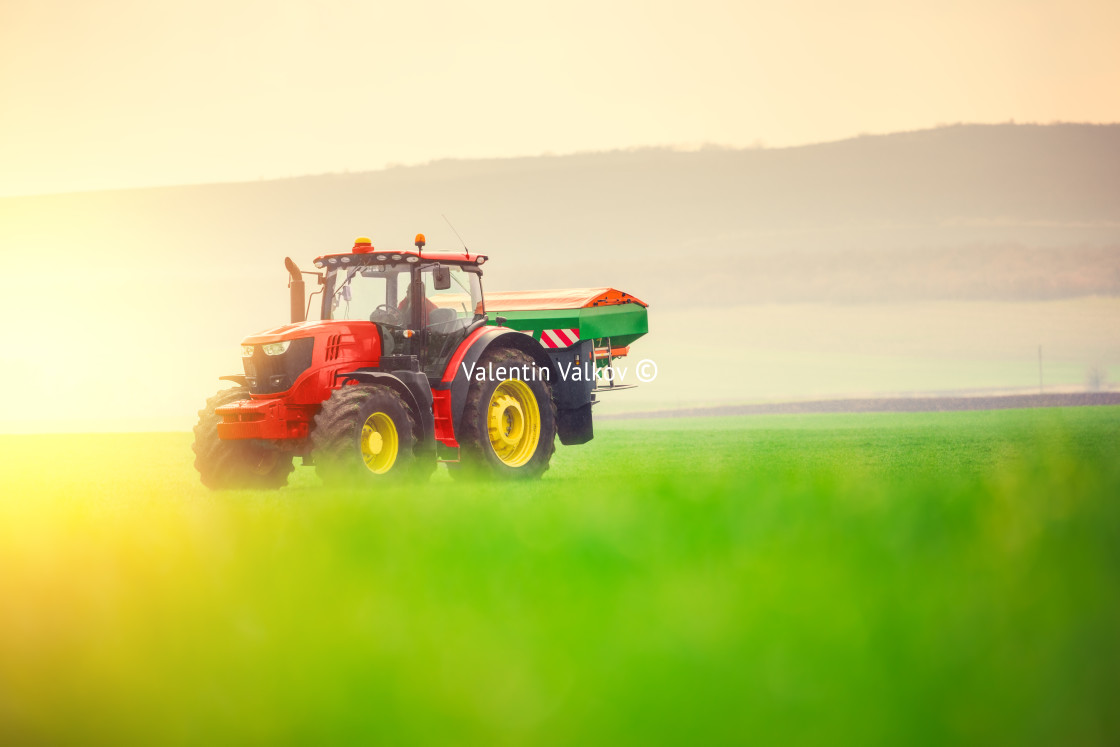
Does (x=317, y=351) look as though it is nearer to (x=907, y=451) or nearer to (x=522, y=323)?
(x=522, y=323)

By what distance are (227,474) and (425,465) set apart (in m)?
2.53

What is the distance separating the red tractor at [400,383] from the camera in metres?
10.9

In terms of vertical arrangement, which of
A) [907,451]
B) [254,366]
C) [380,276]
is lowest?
[907,451]

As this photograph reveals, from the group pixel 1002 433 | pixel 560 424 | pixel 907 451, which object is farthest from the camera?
pixel 1002 433

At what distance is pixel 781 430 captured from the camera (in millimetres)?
22719

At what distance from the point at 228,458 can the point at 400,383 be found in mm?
2428

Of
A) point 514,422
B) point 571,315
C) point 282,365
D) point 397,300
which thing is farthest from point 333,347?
point 571,315

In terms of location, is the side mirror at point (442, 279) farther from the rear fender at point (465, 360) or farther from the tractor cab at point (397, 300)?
the rear fender at point (465, 360)

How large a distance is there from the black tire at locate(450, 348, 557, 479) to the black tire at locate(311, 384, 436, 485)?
1.90 ft

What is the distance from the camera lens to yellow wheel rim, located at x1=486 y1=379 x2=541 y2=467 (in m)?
12.3

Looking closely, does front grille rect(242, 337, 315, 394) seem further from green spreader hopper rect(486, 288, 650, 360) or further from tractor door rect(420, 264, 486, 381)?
green spreader hopper rect(486, 288, 650, 360)

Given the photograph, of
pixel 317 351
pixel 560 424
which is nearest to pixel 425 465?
pixel 317 351

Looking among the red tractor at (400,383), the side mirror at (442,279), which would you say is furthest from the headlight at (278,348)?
the side mirror at (442,279)

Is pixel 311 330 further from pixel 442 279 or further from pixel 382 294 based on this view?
pixel 442 279
